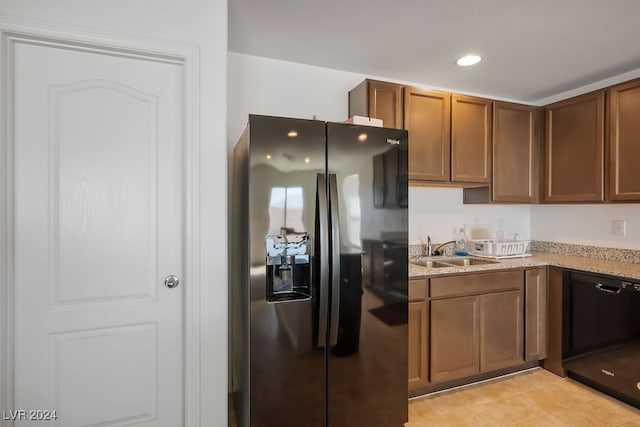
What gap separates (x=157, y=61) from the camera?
1.55m

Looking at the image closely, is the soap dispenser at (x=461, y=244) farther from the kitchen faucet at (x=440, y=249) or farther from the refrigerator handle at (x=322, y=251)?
the refrigerator handle at (x=322, y=251)

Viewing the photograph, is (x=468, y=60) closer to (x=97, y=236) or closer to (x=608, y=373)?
(x=608, y=373)

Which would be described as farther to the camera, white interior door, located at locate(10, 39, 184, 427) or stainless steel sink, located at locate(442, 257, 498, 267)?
stainless steel sink, located at locate(442, 257, 498, 267)

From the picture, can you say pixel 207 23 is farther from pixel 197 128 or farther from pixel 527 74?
pixel 527 74

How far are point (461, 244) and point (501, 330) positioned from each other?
0.80m

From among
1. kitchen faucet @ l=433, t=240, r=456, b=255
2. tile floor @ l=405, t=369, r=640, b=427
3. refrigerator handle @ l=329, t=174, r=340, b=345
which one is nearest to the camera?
refrigerator handle @ l=329, t=174, r=340, b=345

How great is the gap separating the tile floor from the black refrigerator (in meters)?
0.47

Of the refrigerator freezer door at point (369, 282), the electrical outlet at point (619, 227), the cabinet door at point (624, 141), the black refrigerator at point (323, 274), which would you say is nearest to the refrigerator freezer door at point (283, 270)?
the black refrigerator at point (323, 274)

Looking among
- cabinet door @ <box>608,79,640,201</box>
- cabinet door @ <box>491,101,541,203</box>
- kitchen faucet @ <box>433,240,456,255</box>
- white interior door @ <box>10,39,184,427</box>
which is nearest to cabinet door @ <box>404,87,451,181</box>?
cabinet door @ <box>491,101,541,203</box>

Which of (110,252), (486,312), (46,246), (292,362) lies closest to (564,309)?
(486,312)

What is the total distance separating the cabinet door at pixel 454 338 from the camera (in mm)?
2264

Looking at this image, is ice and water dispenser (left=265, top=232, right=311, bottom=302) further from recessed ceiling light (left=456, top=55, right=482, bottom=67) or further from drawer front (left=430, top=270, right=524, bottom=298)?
recessed ceiling light (left=456, top=55, right=482, bottom=67)

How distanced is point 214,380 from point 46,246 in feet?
3.15

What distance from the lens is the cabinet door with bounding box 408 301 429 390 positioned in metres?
2.21
